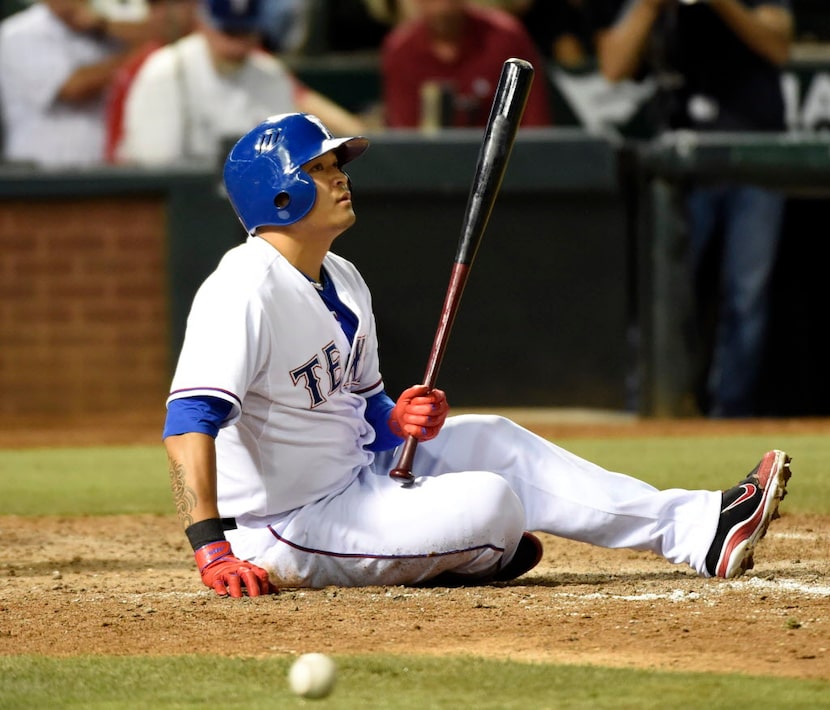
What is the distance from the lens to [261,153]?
3965 mm

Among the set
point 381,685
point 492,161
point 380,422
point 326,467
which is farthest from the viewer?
point 492,161

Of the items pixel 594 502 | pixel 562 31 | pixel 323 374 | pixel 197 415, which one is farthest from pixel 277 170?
pixel 562 31

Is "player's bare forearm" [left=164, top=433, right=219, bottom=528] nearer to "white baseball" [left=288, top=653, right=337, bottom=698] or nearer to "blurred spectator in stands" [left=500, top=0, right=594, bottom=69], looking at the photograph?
"white baseball" [left=288, top=653, right=337, bottom=698]

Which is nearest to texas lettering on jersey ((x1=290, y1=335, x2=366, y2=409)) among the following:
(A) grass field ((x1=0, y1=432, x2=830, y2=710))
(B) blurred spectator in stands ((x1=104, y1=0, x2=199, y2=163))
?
(A) grass field ((x1=0, y1=432, x2=830, y2=710))

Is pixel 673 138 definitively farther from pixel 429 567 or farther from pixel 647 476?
pixel 429 567

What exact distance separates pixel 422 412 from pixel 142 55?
587cm

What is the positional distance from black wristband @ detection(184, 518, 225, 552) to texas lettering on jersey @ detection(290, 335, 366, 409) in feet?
1.35

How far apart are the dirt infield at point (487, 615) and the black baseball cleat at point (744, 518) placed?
0.17 feet

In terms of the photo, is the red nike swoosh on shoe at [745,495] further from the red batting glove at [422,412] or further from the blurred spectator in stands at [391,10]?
the blurred spectator in stands at [391,10]

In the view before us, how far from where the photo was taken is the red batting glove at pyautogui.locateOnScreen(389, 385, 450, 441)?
3920 millimetres

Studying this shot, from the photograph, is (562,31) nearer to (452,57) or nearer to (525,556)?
(452,57)

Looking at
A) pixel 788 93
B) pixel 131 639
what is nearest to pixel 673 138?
pixel 788 93

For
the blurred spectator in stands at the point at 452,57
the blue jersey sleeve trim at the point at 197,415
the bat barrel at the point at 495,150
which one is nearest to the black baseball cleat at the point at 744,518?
the bat barrel at the point at 495,150

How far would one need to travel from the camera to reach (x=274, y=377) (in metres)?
3.85
